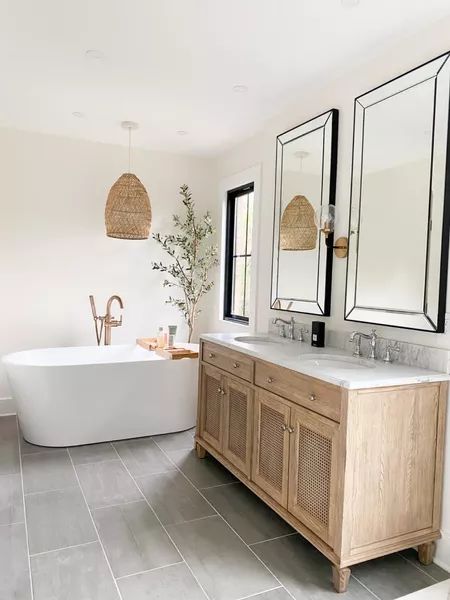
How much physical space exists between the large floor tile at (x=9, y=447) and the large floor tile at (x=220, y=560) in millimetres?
1352

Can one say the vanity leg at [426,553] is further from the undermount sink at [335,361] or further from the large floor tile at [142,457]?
the large floor tile at [142,457]

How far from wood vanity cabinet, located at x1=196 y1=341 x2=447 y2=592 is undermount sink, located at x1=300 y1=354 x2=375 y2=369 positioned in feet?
0.57

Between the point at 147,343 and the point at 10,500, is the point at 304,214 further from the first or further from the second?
the point at 10,500

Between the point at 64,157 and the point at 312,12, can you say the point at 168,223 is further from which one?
the point at 312,12

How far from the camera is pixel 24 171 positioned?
14.0 feet

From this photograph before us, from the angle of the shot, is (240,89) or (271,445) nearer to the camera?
(271,445)

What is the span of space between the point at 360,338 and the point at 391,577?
3.87 ft

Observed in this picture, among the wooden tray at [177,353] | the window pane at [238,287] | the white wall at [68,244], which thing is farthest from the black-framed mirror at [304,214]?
the white wall at [68,244]

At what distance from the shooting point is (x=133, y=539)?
7.85 feet

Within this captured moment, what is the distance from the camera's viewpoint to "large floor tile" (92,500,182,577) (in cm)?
220

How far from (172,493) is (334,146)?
239cm

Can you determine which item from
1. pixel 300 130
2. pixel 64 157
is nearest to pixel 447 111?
pixel 300 130

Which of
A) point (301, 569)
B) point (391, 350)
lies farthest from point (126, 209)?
point (301, 569)

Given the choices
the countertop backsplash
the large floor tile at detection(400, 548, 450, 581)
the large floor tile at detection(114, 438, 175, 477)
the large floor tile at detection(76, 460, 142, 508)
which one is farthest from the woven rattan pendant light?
the large floor tile at detection(400, 548, 450, 581)
